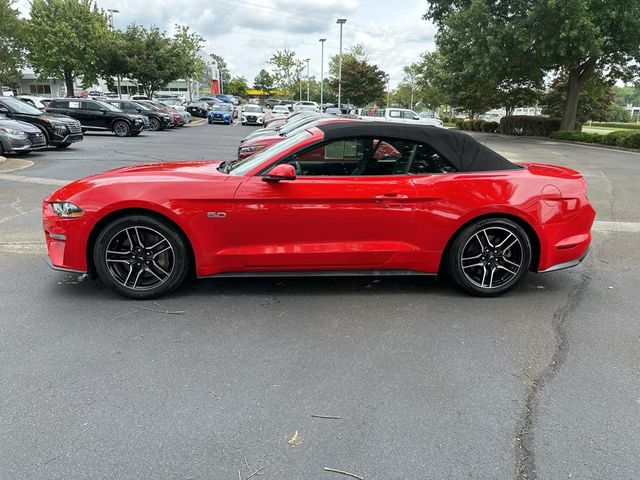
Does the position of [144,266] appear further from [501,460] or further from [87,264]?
[501,460]

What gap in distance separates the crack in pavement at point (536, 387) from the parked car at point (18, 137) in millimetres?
13650

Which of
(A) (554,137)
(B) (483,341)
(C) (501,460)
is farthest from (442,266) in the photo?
(A) (554,137)

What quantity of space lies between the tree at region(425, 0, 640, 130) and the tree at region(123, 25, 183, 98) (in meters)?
23.5

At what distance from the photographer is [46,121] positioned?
1547 centimetres

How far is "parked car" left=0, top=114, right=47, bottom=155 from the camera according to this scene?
42.6 feet

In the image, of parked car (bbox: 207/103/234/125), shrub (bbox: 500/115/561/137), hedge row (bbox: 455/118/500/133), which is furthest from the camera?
hedge row (bbox: 455/118/500/133)

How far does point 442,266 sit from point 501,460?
231 cm

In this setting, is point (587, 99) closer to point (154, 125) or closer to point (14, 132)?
point (154, 125)

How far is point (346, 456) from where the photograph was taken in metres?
2.44

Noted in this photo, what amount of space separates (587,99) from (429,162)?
158ft

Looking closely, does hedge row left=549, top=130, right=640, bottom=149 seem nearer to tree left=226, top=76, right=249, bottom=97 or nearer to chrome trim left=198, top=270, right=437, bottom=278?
chrome trim left=198, top=270, right=437, bottom=278

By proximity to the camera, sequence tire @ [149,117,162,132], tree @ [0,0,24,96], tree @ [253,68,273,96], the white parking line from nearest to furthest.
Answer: the white parking line → tire @ [149,117,162,132] → tree @ [0,0,24,96] → tree @ [253,68,273,96]

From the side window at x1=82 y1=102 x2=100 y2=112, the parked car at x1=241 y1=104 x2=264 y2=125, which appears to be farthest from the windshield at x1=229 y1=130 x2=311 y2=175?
the parked car at x1=241 y1=104 x2=264 y2=125

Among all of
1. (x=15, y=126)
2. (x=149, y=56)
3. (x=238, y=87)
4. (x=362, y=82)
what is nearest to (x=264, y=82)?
(x=238, y=87)
